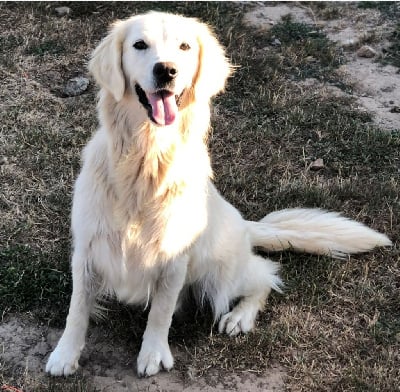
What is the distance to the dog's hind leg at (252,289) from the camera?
132 inches

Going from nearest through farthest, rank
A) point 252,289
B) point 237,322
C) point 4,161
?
Result: 1. point 237,322
2. point 252,289
3. point 4,161

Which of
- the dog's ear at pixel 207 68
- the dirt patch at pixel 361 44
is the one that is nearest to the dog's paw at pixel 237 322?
the dog's ear at pixel 207 68

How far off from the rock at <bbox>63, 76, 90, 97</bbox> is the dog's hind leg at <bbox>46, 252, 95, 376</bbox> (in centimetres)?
241

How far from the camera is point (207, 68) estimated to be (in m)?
2.87

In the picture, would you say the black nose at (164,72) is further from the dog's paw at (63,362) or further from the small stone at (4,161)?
the small stone at (4,161)

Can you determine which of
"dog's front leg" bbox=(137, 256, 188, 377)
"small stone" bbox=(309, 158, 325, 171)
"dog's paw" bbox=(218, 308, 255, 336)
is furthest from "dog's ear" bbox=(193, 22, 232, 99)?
"small stone" bbox=(309, 158, 325, 171)

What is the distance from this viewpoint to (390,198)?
4.25 m

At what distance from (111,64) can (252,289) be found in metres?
1.50

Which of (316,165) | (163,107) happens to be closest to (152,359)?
(163,107)

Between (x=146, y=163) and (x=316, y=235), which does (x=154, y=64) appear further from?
(x=316, y=235)

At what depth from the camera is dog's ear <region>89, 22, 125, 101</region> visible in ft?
8.73

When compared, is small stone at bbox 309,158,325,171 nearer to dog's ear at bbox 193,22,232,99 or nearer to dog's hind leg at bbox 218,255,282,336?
dog's hind leg at bbox 218,255,282,336

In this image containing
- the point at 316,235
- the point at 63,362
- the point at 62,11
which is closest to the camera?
the point at 63,362

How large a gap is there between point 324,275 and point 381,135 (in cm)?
160
